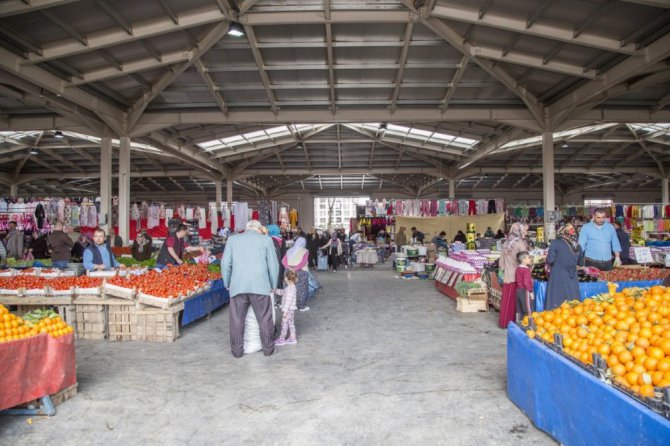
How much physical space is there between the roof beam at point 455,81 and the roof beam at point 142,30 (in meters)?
5.07

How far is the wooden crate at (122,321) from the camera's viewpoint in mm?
5934

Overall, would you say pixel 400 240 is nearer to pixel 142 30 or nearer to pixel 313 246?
pixel 313 246

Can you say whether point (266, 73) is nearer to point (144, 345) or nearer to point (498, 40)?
point (498, 40)

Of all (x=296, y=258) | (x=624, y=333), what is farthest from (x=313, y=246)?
(x=624, y=333)

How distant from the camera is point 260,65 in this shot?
33.1 ft

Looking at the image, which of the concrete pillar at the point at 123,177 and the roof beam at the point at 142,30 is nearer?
the roof beam at the point at 142,30

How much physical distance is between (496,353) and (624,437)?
3.04m

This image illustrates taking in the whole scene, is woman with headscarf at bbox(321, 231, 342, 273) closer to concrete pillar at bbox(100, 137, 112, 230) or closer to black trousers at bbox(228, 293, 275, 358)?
concrete pillar at bbox(100, 137, 112, 230)

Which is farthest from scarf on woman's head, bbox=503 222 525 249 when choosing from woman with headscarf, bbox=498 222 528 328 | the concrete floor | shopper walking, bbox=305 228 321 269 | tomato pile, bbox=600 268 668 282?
shopper walking, bbox=305 228 321 269

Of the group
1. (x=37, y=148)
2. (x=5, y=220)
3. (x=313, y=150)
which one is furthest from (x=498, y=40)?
(x=37, y=148)

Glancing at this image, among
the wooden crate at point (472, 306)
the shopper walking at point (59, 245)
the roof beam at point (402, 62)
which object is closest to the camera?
the wooden crate at point (472, 306)

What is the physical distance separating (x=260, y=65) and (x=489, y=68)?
4.96 m

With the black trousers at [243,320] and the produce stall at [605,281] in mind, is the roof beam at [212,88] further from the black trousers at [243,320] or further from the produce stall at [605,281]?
the produce stall at [605,281]

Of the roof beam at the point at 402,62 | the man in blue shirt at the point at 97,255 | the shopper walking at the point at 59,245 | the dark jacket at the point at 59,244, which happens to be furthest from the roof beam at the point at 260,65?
the dark jacket at the point at 59,244
